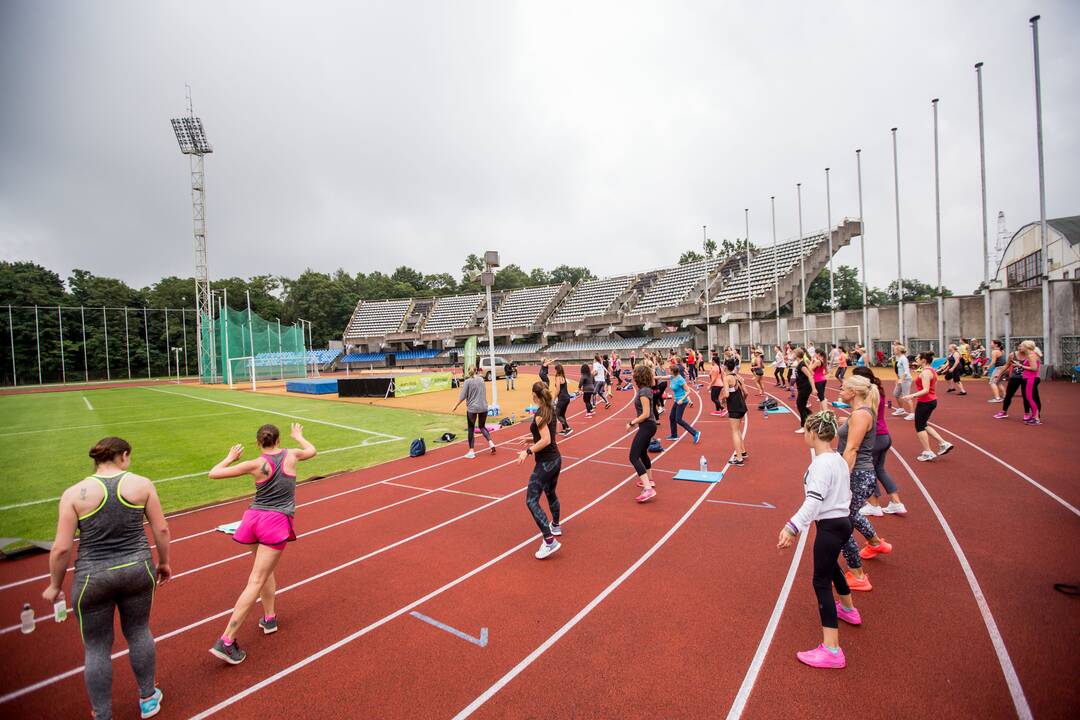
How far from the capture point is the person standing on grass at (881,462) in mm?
5406

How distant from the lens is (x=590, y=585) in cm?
502

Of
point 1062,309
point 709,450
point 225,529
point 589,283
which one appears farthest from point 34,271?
point 1062,309

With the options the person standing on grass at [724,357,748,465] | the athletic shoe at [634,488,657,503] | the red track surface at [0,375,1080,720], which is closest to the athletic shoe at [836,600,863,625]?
the red track surface at [0,375,1080,720]

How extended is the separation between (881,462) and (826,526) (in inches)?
128

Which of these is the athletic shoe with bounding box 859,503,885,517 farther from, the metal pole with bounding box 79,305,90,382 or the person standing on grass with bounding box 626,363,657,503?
the metal pole with bounding box 79,305,90,382

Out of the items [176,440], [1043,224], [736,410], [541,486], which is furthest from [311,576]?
[1043,224]

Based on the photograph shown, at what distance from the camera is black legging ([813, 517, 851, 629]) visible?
356 centimetres

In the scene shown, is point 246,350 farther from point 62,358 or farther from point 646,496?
point 646,496

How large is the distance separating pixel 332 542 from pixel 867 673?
19.7 feet

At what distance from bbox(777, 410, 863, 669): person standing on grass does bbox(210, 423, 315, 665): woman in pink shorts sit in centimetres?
402

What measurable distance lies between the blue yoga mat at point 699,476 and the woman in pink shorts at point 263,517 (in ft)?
21.1

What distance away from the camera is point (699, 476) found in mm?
8516

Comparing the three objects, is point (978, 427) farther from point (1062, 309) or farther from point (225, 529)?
point (225, 529)

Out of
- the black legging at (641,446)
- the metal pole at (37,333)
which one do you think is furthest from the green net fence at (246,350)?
the black legging at (641,446)
